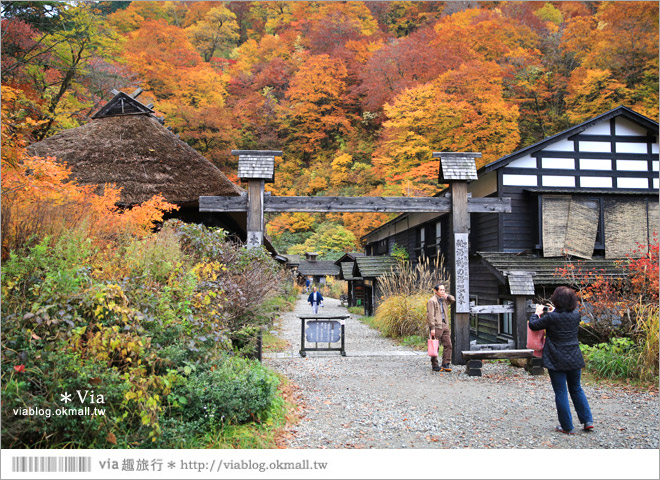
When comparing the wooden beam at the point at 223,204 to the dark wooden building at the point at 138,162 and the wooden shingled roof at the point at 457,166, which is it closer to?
the dark wooden building at the point at 138,162

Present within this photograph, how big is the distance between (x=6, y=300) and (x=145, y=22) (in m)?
30.0

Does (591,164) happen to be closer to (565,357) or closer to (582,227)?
(582,227)

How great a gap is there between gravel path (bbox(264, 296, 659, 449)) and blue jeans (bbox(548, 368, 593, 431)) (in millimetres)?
160

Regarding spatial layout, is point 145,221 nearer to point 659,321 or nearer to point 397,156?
point 659,321

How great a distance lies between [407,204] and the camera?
865cm

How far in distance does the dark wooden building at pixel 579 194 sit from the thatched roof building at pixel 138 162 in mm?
7994

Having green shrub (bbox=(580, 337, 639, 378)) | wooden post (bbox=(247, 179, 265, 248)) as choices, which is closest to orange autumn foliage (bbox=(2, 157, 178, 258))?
wooden post (bbox=(247, 179, 265, 248))

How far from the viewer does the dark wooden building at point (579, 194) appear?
12.8m

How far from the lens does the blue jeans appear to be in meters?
4.67

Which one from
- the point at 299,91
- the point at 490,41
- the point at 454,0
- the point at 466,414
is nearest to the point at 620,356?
the point at 466,414

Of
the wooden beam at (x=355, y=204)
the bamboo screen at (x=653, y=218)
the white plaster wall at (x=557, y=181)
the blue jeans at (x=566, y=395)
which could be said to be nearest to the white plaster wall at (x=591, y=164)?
the white plaster wall at (x=557, y=181)

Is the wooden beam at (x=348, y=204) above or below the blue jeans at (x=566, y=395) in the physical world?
above

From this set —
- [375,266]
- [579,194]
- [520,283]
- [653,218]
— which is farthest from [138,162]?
[653,218]

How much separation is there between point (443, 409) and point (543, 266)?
747 centimetres
